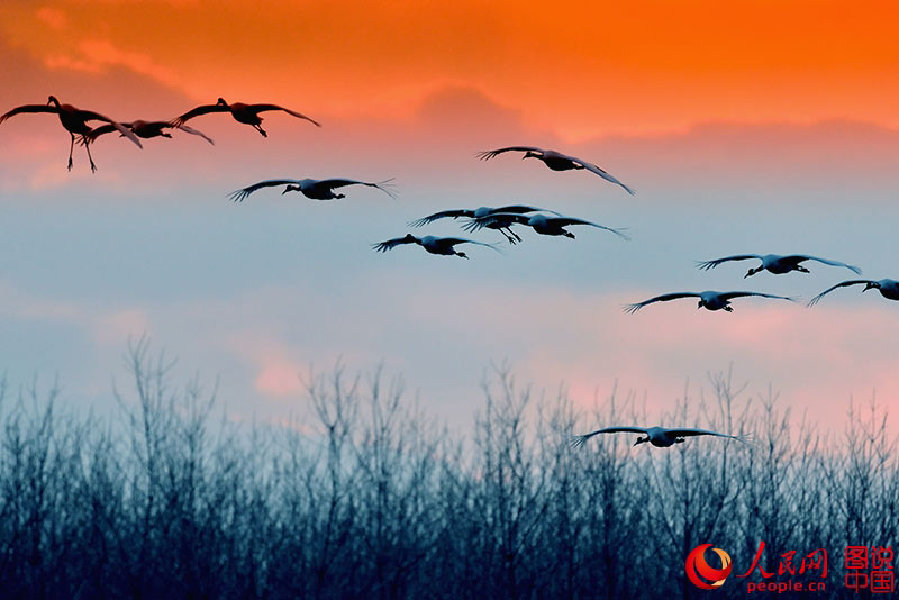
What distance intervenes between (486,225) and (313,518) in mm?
17731

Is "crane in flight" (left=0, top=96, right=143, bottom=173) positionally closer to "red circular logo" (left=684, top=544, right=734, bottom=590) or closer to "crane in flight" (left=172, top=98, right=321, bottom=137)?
"crane in flight" (left=172, top=98, right=321, bottom=137)

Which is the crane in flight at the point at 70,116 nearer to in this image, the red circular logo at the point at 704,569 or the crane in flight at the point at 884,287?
A: the crane in flight at the point at 884,287

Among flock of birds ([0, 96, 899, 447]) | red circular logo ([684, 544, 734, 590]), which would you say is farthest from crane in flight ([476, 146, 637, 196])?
red circular logo ([684, 544, 734, 590])

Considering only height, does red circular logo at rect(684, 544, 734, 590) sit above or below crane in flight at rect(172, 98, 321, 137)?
below

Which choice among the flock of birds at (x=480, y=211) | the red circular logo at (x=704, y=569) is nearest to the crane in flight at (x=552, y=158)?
the flock of birds at (x=480, y=211)

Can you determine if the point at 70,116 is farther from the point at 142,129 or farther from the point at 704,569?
the point at 704,569

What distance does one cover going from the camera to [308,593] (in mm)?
31438

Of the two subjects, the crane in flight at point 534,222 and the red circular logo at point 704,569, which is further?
the red circular logo at point 704,569

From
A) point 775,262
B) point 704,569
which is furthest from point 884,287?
point 704,569

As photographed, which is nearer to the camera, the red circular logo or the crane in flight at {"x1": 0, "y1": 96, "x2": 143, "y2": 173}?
the crane in flight at {"x1": 0, "y1": 96, "x2": 143, "y2": 173}

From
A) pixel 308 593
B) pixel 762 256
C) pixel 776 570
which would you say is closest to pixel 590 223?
pixel 762 256

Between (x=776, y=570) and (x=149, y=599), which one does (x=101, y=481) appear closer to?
(x=149, y=599)

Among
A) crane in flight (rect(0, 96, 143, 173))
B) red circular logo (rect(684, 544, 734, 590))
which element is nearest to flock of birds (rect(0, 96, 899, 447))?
crane in flight (rect(0, 96, 143, 173))

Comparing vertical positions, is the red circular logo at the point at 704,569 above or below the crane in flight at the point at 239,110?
below
